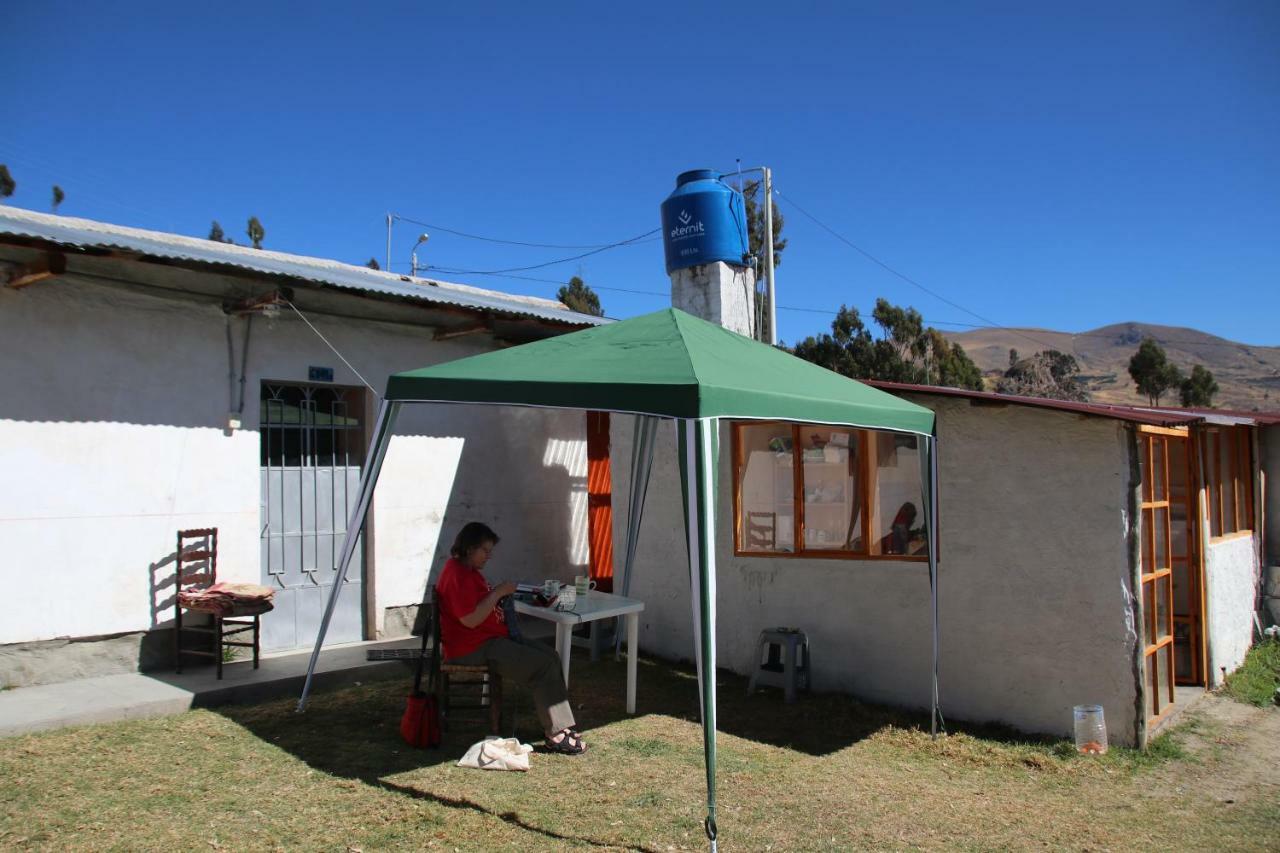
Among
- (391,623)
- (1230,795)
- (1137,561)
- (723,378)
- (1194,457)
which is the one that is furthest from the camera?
(391,623)

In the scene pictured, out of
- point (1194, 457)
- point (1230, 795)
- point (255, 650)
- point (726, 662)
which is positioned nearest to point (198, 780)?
point (255, 650)

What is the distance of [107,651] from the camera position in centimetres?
603

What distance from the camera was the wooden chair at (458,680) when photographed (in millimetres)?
5066

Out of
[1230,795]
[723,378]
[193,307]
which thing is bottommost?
[1230,795]

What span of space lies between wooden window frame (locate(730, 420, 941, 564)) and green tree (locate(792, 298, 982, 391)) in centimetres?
1968

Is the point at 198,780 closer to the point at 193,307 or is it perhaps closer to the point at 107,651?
the point at 107,651

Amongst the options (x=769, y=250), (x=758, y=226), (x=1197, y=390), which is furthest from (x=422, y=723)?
(x=1197, y=390)

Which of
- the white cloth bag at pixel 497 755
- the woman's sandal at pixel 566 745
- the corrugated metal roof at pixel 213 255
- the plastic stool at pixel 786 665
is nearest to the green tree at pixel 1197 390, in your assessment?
the corrugated metal roof at pixel 213 255

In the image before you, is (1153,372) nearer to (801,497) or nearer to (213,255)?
(801,497)

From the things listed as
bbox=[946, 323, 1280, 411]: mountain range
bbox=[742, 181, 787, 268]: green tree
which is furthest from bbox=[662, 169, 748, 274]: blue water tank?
bbox=[946, 323, 1280, 411]: mountain range

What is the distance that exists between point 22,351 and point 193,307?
1.13m

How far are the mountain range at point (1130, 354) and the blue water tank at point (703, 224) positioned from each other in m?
35.6

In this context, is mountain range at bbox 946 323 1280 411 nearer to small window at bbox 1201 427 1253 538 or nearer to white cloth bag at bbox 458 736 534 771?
→ small window at bbox 1201 427 1253 538

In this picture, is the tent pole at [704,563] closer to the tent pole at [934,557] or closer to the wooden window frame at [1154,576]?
the tent pole at [934,557]
